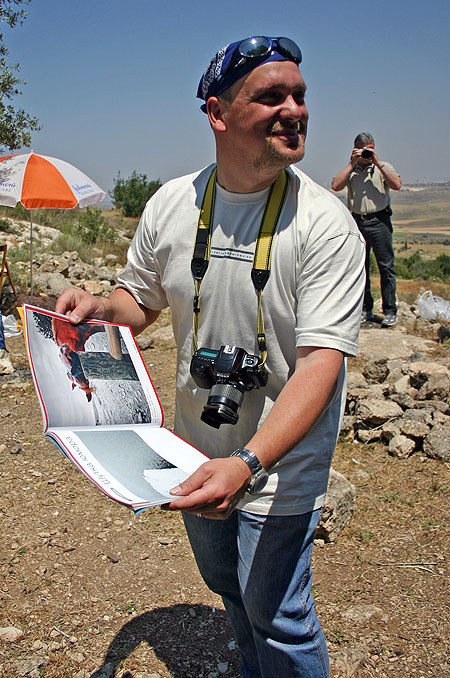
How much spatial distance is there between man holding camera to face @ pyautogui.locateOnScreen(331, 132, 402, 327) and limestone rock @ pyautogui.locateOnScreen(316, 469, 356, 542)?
165 inches

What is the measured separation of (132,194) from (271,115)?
28.8 metres

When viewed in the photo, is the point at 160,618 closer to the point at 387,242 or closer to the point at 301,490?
the point at 301,490

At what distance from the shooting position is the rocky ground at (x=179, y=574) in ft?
9.01

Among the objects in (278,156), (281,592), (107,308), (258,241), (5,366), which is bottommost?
(5,366)

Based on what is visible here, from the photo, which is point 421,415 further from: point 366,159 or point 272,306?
point 366,159

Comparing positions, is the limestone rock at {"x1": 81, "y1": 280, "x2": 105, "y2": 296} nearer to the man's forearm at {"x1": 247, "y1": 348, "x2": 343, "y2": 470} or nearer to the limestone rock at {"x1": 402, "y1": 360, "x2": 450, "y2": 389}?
the limestone rock at {"x1": 402, "y1": 360, "x2": 450, "y2": 389}

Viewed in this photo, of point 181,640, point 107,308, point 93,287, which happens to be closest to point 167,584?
point 181,640

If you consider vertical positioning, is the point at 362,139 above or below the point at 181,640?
above

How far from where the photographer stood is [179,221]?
2.04 m

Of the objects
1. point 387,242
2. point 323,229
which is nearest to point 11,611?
point 323,229

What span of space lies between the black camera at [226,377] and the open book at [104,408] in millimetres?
128

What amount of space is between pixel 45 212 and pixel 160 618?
64.3ft

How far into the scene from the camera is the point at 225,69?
1851mm

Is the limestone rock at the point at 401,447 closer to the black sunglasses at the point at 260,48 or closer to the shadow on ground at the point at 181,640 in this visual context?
the shadow on ground at the point at 181,640
